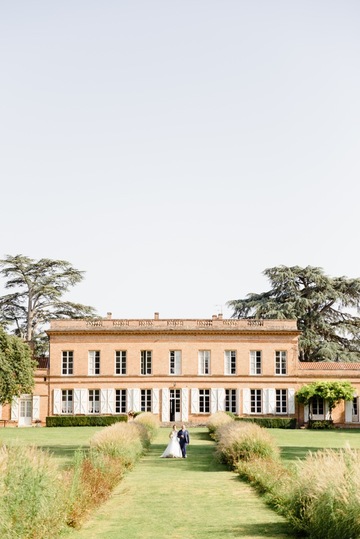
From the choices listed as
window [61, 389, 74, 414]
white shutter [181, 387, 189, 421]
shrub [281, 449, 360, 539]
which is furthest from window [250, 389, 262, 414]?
shrub [281, 449, 360, 539]

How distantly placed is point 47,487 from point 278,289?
44230 millimetres

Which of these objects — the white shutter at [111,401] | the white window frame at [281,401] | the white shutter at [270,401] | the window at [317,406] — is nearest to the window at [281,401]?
the white window frame at [281,401]

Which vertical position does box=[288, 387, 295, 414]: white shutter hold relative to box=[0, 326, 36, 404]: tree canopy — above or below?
below

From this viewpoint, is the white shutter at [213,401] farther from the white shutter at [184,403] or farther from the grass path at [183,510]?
the grass path at [183,510]

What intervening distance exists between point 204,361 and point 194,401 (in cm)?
239

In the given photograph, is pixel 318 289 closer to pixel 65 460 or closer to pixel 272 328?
pixel 272 328

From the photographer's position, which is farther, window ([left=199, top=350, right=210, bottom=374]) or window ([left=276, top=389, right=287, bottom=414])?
window ([left=199, top=350, right=210, bottom=374])

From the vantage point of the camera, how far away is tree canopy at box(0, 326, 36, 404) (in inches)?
1563

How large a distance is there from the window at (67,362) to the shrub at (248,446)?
27926mm

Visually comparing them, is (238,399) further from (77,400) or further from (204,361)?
(77,400)

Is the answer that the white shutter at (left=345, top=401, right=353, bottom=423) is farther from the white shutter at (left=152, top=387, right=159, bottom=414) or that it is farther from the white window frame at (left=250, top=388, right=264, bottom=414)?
the white shutter at (left=152, top=387, right=159, bottom=414)

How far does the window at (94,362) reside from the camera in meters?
48.0

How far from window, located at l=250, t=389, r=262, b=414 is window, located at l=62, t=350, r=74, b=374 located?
34.6 ft

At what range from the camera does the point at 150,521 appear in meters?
12.3
